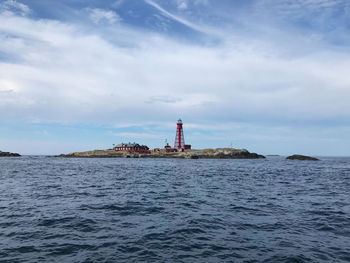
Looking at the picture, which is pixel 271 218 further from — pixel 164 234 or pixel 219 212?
pixel 164 234

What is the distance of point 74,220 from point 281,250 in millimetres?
12624

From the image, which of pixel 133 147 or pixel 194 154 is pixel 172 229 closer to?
pixel 194 154

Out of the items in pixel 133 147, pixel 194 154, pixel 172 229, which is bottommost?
pixel 172 229

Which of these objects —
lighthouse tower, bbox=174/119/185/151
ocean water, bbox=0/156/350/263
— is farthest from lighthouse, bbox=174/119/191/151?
ocean water, bbox=0/156/350/263

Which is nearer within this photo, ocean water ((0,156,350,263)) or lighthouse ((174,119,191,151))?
ocean water ((0,156,350,263))

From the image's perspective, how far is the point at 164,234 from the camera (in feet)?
46.2

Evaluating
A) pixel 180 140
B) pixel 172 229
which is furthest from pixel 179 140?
pixel 172 229

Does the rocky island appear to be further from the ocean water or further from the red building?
the ocean water

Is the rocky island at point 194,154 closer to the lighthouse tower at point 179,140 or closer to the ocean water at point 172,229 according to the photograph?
the lighthouse tower at point 179,140

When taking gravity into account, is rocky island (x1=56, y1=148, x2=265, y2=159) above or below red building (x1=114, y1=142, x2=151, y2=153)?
below

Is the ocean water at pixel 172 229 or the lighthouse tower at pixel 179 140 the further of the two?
the lighthouse tower at pixel 179 140

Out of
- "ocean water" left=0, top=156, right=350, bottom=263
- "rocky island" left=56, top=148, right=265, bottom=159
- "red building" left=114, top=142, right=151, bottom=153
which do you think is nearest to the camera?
"ocean water" left=0, top=156, right=350, bottom=263

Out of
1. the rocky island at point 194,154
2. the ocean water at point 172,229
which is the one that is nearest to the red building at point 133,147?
the rocky island at point 194,154

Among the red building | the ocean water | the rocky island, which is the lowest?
the ocean water
